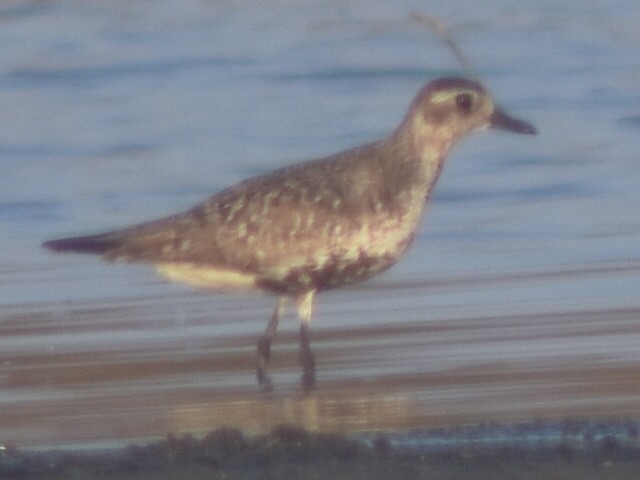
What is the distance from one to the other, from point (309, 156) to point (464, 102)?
4.29 m

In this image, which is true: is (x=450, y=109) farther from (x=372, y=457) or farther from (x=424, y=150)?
(x=372, y=457)

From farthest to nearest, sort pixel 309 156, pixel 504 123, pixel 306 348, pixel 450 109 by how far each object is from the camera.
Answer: pixel 309 156 → pixel 504 123 → pixel 450 109 → pixel 306 348

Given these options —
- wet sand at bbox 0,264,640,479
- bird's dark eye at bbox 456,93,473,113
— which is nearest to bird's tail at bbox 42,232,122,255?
wet sand at bbox 0,264,640,479

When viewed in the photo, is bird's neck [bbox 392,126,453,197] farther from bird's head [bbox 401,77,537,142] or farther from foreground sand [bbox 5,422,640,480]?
foreground sand [bbox 5,422,640,480]

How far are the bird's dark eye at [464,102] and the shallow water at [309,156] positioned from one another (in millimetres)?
814

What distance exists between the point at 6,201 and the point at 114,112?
2.96 m

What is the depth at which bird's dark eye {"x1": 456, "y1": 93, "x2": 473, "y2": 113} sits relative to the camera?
25.8 feet

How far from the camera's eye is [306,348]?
737 cm

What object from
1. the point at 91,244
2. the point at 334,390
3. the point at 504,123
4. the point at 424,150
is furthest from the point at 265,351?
the point at 504,123

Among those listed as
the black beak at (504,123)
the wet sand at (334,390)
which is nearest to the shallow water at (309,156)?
the wet sand at (334,390)

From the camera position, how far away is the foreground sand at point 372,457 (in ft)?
17.3

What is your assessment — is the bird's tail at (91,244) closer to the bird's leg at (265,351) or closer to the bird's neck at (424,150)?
the bird's leg at (265,351)

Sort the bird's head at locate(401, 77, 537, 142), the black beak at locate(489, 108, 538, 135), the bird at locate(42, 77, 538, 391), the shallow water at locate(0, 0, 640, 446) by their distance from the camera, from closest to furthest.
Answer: the shallow water at locate(0, 0, 640, 446), the bird at locate(42, 77, 538, 391), the bird's head at locate(401, 77, 537, 142), the black beak at locate(489, 108, 538, 135)

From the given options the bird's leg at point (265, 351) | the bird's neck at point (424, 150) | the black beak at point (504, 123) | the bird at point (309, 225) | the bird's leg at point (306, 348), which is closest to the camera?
the bird's leg at point (306, 348)
